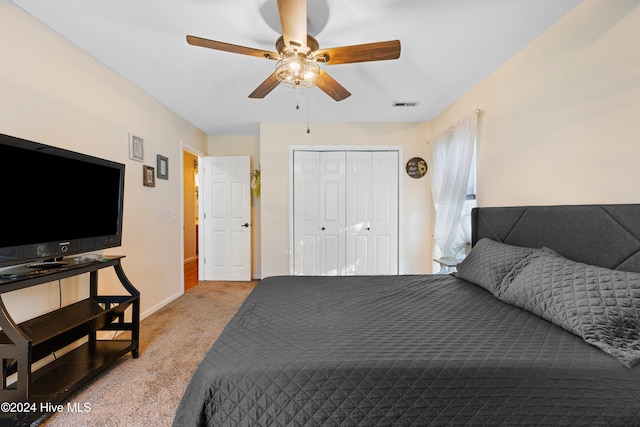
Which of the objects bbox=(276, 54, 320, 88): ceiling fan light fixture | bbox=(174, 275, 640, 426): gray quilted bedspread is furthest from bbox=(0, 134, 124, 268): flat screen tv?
bbox=(276, 54, 320, 88): ceiling fan light fixture

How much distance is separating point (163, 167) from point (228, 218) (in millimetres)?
1350

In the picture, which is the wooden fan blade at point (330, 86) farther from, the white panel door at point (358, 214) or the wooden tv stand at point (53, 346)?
the wooden tv stand at point (53, 346)

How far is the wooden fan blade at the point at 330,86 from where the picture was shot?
1941 mm

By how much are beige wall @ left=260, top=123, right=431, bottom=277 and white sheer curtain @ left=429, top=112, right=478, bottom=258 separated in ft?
1.54

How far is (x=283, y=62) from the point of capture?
5.55ft

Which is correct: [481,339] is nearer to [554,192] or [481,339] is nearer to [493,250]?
[493,250]

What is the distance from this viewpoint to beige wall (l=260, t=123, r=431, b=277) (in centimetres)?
389

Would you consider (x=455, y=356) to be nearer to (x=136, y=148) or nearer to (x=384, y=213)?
(x=384, y=213)

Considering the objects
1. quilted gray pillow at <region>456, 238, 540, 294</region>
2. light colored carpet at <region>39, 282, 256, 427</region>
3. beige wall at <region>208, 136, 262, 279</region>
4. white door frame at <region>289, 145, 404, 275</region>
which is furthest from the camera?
beige wall at <region>208, 136, 262, 279</region>

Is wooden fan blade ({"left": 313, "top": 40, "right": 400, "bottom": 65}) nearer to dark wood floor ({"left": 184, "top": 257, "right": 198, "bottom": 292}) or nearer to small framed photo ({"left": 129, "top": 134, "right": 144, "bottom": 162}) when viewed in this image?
small framed photo ({"left": 129, "top": 134, "right": 144, "bottom": 162})

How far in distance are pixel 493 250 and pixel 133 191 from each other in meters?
→ 3.28

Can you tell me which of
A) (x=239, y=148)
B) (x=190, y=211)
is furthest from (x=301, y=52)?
→ (x=190, y=211)

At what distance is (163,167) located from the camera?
3.25m

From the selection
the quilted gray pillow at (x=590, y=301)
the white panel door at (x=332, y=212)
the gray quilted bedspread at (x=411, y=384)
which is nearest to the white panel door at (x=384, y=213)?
the white panel door at (x=332, y=212)
